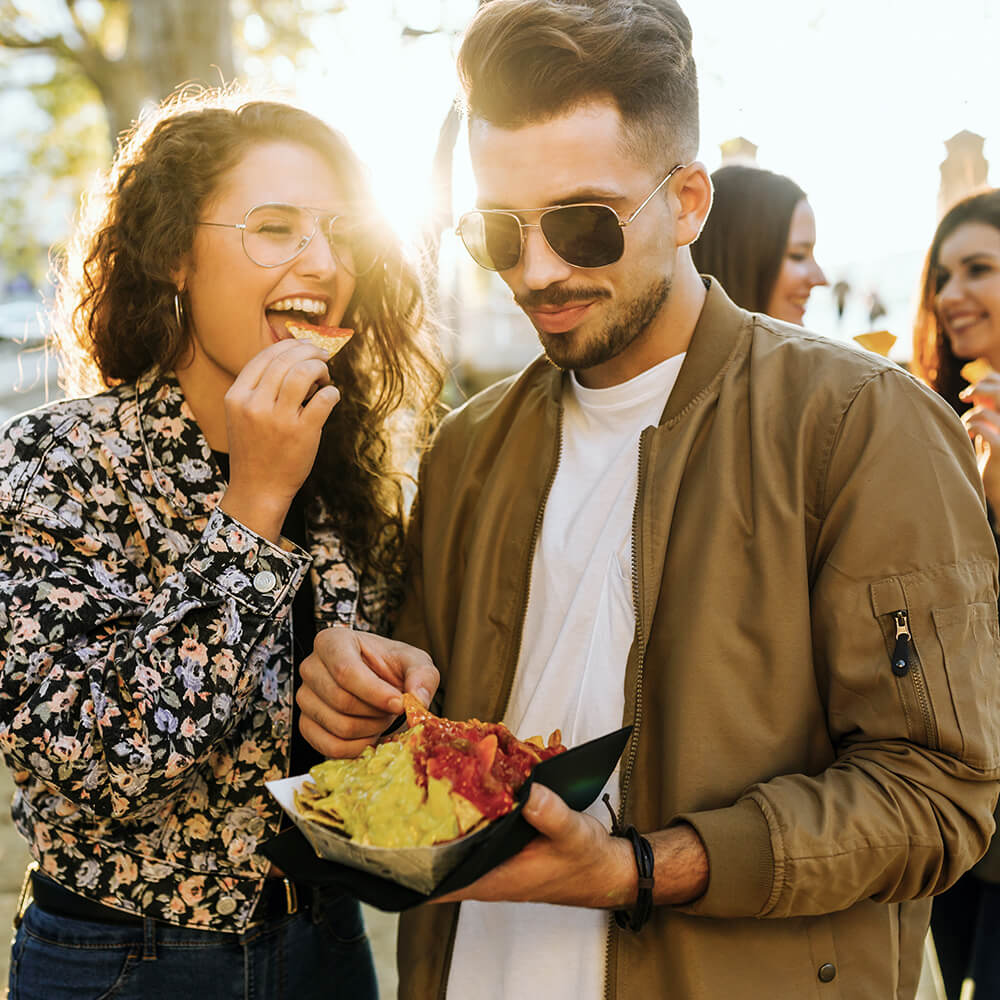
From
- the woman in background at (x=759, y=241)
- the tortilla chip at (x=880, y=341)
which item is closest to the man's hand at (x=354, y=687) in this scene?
the tortilla chip at (x=880, y=341)

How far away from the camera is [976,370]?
386cm

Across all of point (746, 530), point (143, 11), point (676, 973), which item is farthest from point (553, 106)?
point (143, 11)

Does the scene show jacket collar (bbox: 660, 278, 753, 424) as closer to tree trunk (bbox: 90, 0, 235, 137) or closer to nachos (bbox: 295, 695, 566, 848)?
nachos (bbox: 295, 695, 566, 848)

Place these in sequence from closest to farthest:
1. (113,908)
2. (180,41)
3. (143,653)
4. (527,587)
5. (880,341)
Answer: (143,653) < (113,908) < (527,587) < (880,341) < (180,41)

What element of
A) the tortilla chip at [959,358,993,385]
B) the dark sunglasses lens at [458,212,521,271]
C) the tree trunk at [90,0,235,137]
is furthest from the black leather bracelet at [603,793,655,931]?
the tree trunk at [90,0,235,137]

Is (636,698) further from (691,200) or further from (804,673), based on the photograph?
(691,200)

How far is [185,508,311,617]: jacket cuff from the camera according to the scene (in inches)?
83.5

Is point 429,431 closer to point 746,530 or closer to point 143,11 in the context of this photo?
point 746,530

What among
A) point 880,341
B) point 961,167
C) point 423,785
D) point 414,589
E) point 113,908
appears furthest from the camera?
point 961,167

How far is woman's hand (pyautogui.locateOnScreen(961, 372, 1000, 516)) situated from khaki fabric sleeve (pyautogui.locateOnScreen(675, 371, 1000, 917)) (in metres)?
1.38

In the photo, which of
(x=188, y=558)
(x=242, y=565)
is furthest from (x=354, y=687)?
(x=188, y=558)

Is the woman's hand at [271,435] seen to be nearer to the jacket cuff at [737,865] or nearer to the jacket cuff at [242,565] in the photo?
the jacket cuff at [242,565]

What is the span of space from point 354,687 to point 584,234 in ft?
3.96

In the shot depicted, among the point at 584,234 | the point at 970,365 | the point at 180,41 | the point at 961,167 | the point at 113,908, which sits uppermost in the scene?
the point at 180,41
